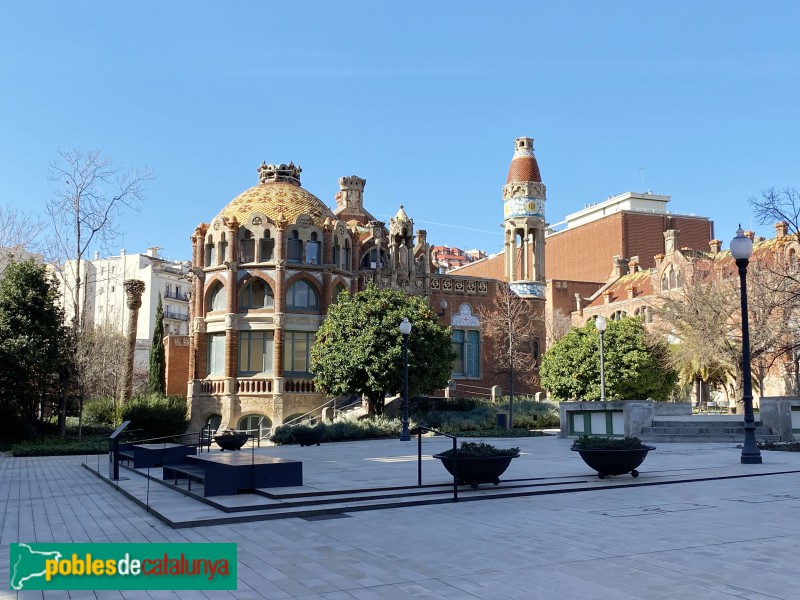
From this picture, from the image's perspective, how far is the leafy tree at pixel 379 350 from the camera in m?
36.4

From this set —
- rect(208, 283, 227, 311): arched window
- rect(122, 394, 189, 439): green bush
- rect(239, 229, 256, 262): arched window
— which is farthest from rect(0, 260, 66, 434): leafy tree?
rect(239, 229, 256, 262): arched window

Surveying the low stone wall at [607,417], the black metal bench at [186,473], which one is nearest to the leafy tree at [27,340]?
the black metal bench at [186,473]

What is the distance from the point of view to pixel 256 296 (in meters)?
43.4

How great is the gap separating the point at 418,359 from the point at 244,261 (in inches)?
501

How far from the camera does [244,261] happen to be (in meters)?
43.5

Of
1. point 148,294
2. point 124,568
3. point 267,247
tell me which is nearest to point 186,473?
point 124,568

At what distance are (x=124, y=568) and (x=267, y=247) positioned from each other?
3658cm

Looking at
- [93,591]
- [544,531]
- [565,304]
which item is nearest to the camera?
[93,591]

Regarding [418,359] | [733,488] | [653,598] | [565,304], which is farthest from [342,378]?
[565,304]

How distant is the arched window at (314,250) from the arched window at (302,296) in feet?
4.42

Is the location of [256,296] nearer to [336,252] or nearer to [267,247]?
[267,247]

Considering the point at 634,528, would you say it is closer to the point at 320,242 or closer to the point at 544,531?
the point at 544,531

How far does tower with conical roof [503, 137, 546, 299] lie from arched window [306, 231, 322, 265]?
59.0 ft

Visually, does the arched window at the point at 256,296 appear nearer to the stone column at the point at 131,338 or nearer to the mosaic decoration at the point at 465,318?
the stone column at the point at 131,338
